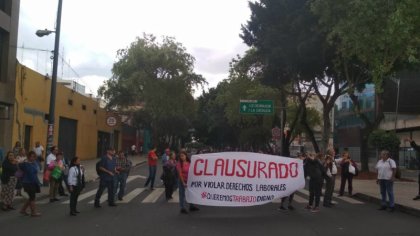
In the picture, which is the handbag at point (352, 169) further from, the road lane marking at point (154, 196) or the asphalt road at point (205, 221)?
the road lane marking at point (154, 196)

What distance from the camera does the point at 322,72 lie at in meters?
34.1

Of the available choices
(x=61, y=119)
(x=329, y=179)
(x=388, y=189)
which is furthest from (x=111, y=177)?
(x=61, y=119)

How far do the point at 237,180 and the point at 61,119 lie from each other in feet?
89.7

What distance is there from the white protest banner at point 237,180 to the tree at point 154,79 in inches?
1750

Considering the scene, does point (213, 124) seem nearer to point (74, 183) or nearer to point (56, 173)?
point (56, 173)

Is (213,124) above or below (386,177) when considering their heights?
above

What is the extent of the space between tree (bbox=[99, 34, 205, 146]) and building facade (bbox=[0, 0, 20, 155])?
101ft

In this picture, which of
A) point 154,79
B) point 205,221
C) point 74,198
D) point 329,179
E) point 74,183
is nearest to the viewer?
point 205,221

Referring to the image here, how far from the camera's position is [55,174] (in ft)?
57.5

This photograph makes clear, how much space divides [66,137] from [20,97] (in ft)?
36.9

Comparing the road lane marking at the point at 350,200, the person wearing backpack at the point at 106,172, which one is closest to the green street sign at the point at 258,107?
the road lane marking at the point at 350,200

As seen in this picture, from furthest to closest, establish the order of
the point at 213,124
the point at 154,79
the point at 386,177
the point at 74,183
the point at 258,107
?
1. the point at 213,124
2. the point at 154,79
3. the point at 258,107
4. the point at 386,177
5. the point at 74,183

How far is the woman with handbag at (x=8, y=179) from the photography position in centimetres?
1520

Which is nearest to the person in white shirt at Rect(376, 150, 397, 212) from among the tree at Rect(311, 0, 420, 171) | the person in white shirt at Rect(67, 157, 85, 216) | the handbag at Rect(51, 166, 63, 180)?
the tree at Rect(311, 0, 420, 171)
